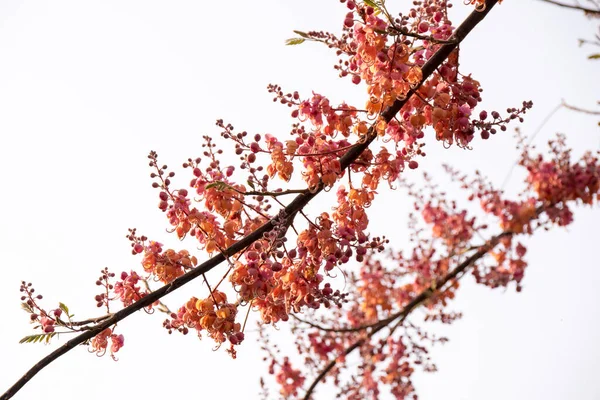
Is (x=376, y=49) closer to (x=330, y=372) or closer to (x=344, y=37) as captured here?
(x=344, y=37)

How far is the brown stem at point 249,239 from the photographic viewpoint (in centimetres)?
263

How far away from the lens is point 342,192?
10.8 feet

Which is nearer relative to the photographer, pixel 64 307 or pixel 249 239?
pixel 64 307

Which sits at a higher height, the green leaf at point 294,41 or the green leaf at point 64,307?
the green leaf at point 294,41

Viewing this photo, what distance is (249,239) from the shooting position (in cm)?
290

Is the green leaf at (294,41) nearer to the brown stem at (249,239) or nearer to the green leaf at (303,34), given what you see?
the green leaf at (303,34)

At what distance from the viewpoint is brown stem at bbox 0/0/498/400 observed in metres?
2.63

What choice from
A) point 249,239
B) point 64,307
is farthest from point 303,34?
point 64,307

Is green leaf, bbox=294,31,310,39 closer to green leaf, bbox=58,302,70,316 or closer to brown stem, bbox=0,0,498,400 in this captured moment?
brown stem, bbox=0,0,498,400

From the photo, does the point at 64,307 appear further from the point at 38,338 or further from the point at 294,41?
the point at 294,41

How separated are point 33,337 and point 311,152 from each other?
1.49 meters

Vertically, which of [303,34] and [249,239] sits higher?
[303,34]

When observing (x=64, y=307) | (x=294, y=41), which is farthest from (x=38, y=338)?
(x=294, y=41)

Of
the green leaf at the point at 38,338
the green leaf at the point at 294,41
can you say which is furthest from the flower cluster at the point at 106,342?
the green leaf at the point at 294,41
